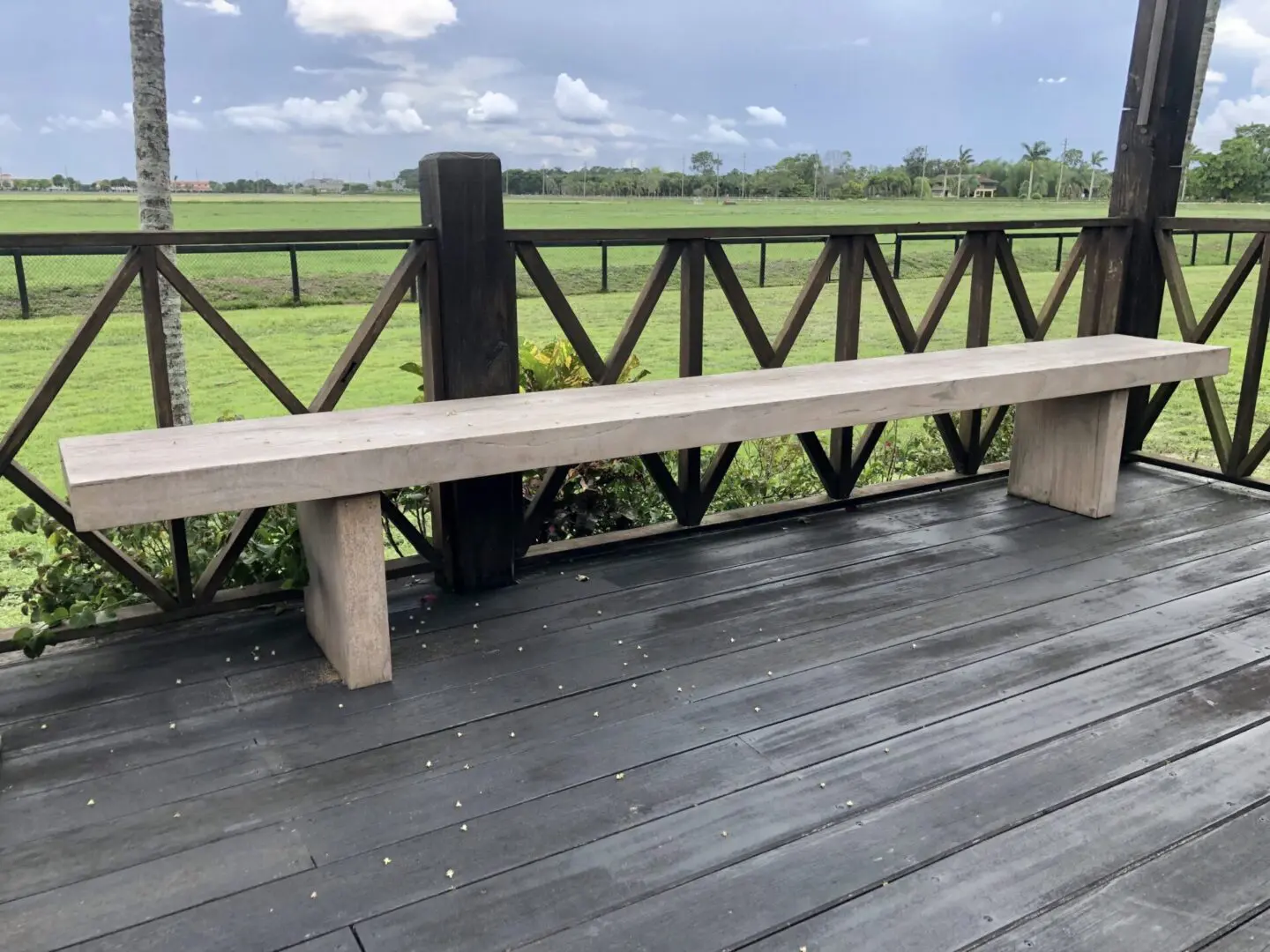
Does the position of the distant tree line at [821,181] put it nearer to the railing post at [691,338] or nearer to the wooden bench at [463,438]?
the railing post at [691,338]

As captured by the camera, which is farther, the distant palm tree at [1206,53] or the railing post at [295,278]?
the distant palm tree at [1206,53]

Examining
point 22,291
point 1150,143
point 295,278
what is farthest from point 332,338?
point 1150,143

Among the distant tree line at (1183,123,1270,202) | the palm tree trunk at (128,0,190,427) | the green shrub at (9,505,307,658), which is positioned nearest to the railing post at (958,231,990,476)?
the distant tree line at (1183,123,1270,202)

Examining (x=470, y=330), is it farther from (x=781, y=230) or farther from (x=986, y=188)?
(x=986, y=188)

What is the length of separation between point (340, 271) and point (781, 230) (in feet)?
11.3

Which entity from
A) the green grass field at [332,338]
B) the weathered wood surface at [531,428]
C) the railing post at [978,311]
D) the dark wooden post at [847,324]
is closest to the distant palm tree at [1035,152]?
the green grass field at [332,338]

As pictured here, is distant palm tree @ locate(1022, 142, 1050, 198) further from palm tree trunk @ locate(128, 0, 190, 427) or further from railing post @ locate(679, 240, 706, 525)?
palm tree trunk @ locate(128, 0, 190, 427)

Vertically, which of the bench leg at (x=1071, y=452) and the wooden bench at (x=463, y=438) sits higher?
the wooden bench at (x=463, y=438)

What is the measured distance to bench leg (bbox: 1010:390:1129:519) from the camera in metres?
3.43

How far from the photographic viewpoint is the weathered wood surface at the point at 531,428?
1.91 metres

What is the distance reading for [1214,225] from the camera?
12.5ft

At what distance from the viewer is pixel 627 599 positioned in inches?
109

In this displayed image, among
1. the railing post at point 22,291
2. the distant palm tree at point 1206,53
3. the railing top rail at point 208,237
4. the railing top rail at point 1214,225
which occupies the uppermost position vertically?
the distant palm tree at point 1206,53

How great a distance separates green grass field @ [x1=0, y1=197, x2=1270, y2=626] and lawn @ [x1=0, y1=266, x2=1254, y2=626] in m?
0.01
